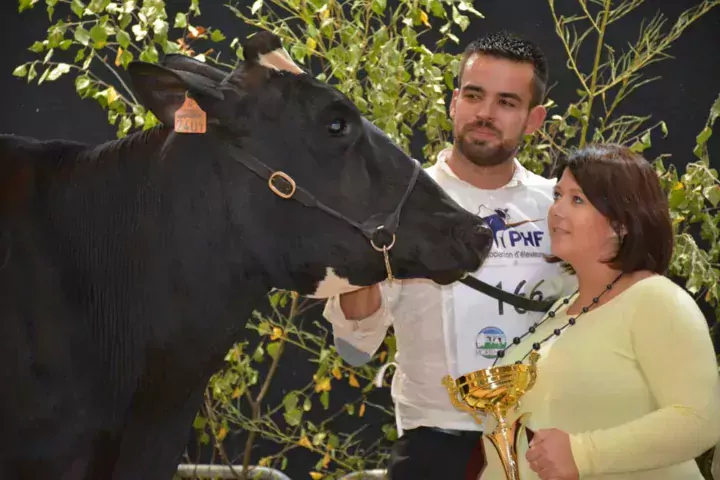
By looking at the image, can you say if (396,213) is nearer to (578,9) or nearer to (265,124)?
(265,124)

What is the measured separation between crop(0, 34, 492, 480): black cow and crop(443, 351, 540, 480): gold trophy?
28 cm

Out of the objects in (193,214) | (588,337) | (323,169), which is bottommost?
(588,337)

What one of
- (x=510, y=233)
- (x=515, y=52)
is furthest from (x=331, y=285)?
(x=515, y=52)

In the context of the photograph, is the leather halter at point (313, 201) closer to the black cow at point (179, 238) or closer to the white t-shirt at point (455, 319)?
the black cow at point (179, 238)

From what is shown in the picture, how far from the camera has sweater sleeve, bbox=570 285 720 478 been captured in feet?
5.36

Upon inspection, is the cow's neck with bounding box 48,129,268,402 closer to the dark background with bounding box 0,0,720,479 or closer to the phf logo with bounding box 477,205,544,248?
the phf logo with bounding box 477,205,544,248

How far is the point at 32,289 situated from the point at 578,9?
126 inches

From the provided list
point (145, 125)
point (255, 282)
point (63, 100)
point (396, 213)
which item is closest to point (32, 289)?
point (255, 282)

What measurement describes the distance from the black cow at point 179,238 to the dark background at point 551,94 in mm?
2453

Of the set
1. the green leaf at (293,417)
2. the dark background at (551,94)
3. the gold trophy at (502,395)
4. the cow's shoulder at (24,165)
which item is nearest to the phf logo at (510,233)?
the gold trophy at (502,395)

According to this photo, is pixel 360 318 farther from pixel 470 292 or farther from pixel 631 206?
pixel 631 206

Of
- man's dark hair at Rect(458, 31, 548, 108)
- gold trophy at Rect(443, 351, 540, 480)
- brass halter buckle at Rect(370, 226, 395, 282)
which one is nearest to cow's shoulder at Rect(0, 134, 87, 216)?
brass halter buckle at Rect(370, 226, 395, 282)

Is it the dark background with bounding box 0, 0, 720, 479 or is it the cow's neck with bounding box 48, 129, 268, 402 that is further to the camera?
the dark background with bounding box 0, 0, 720, 479

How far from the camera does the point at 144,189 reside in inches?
63.0
